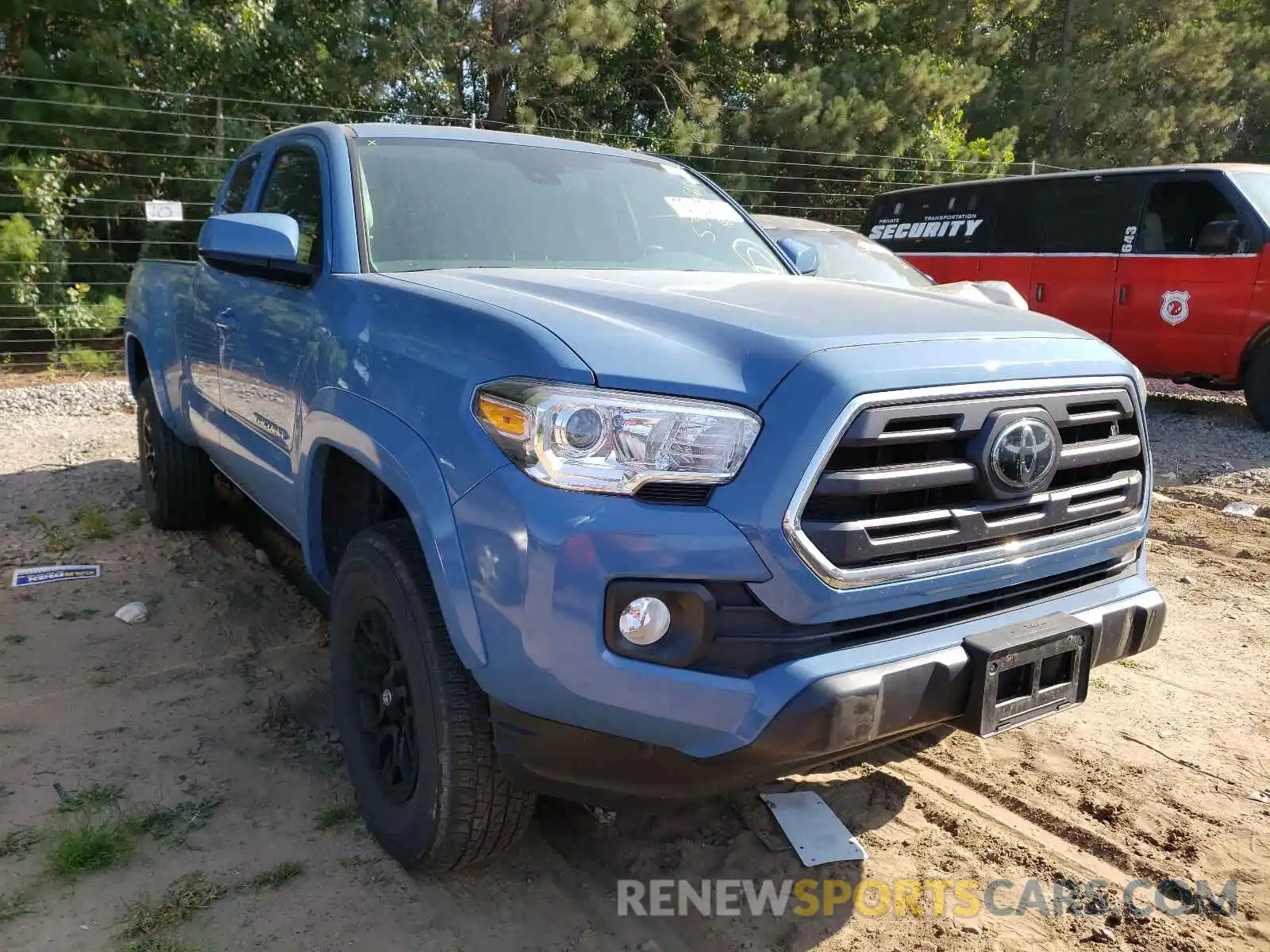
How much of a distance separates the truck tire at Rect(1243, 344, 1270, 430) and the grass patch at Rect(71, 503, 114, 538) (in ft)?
26.5

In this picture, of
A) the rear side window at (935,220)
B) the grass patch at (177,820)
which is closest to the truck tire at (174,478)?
the grass patch at (177,820)

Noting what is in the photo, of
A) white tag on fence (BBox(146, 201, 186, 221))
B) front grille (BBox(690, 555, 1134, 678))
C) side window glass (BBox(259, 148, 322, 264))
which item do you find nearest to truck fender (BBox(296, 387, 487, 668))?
front grille (BBox(690, 555, 1134, 678))

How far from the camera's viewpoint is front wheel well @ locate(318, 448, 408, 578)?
108 inches

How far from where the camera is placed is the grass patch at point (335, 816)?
2760 mm

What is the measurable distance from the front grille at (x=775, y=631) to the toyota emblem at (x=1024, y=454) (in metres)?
0.30

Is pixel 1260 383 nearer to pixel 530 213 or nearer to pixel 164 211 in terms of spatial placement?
pixel 530 213

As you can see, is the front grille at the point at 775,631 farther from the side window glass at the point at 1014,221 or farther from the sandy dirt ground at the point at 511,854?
the side window glass at the point at 1014,221

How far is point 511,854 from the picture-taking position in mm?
2646

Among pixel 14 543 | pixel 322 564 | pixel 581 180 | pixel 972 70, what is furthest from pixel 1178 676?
pixel 972 70

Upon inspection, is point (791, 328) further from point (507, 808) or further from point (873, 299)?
point (507, 808)

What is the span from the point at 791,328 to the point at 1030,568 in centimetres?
81

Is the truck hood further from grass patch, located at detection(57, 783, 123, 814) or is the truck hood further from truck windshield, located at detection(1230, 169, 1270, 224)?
truck windshield, located at detection(1230, 169, 1270, 224)

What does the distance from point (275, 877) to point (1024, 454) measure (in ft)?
6.91

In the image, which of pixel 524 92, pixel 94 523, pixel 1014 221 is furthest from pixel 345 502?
pixel 524 92
